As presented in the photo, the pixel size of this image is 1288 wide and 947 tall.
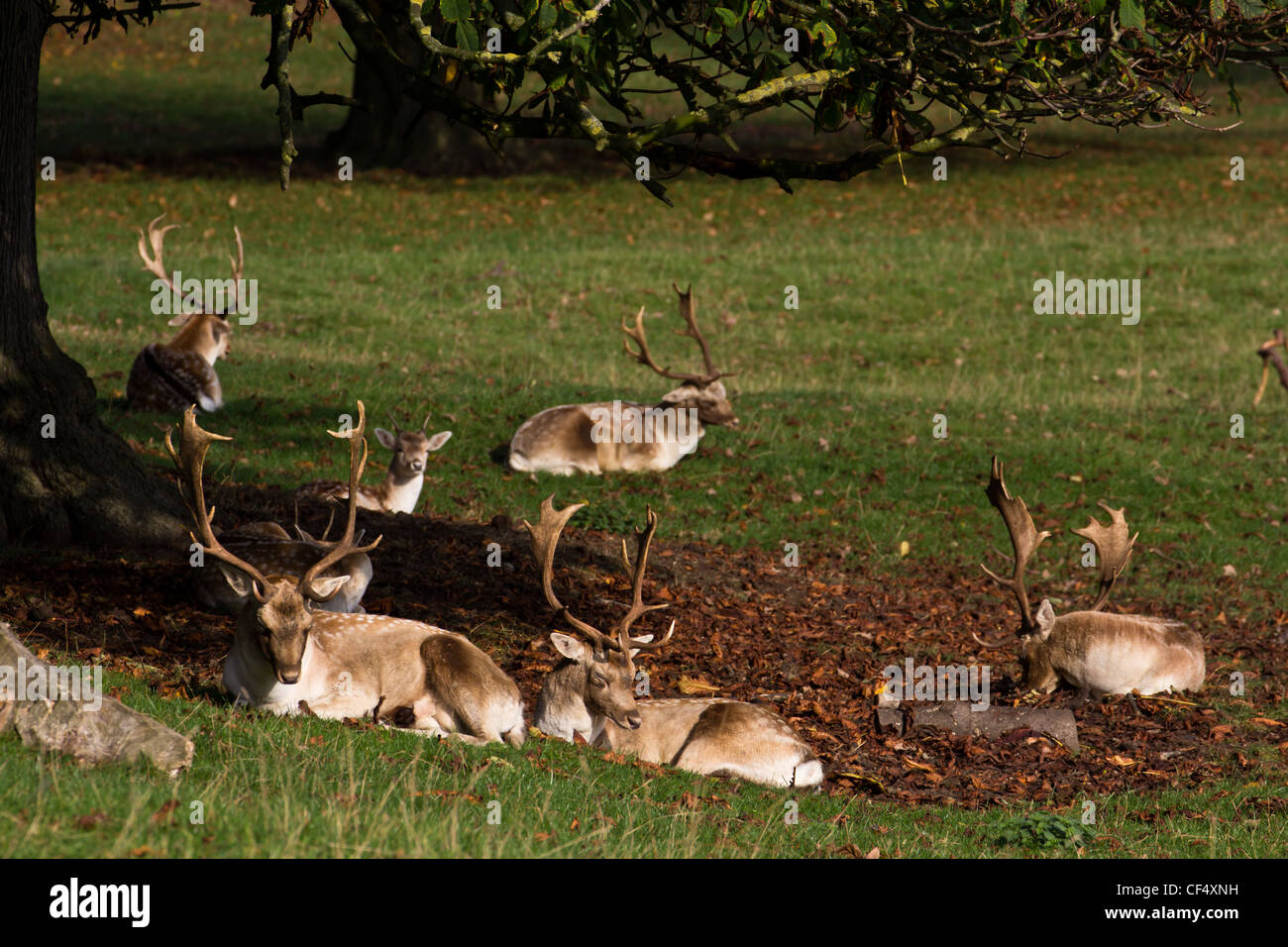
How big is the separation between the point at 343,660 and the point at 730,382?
36.8ft

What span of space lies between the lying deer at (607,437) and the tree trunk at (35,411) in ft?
14.9

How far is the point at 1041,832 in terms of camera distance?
253 inches

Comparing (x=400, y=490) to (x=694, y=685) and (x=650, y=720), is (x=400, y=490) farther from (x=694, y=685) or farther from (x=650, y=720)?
(x=650, y=720)

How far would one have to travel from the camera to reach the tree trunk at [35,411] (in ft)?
28.9

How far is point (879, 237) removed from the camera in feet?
87.8

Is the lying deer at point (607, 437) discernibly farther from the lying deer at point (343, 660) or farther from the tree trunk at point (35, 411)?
the lying deer at point (343, 660)

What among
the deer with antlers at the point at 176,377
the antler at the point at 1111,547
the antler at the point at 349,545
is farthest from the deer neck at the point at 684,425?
the antler at the point at 349,545

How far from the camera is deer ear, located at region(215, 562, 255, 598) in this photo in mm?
7093

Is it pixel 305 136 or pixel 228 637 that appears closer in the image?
pixel 228 637

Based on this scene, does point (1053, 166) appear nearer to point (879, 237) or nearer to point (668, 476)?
point (879, 237)

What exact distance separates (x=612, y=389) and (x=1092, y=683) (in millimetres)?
8828

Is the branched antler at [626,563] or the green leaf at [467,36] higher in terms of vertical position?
the green leaf at [467,36]

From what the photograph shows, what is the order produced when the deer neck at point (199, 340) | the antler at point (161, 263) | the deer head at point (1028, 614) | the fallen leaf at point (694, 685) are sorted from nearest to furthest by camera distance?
the fallen leaf at point (694, 685), the deer head at point (1028, 614), the deer neck at point (199, 340), the antler at point (161, 263)
